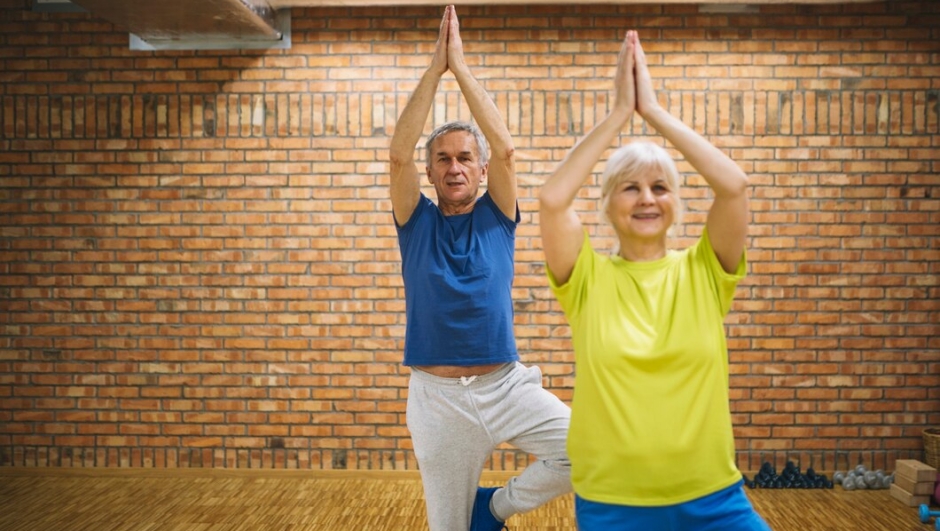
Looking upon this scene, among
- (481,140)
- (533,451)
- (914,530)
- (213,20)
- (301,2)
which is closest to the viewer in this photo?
(533,451)

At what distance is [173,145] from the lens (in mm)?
4977

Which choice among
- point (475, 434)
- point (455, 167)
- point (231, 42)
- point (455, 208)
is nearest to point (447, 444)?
point (475, 434)

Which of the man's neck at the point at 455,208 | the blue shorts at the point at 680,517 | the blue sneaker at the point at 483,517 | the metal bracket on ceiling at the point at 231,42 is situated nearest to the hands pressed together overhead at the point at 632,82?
the blue shorts at the point at 680,517

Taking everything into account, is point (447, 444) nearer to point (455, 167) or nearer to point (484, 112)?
point (455, 167)

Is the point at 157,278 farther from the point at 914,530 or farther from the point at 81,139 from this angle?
the point at 914,530

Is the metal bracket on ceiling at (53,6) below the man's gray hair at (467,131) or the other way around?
the other way around

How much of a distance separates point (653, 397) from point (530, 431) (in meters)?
1.06

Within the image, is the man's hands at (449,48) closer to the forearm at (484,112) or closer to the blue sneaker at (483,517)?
the forearm at (484,112)

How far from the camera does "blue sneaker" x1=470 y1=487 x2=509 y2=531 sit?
110 inches

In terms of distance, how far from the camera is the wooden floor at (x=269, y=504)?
4.04m

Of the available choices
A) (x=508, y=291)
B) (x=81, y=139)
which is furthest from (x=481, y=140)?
(x=81, y=139)

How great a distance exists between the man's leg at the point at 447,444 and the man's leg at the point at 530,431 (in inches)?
2.4

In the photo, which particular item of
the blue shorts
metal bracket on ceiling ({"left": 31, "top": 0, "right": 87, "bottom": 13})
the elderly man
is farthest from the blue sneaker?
metal bracket on ceiling ({"left": 31, "top": 0, "right": 87, "bottom": 13})

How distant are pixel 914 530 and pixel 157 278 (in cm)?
428
